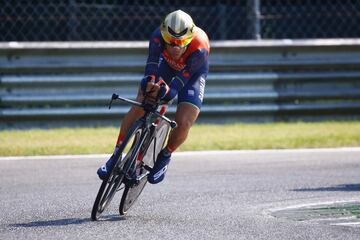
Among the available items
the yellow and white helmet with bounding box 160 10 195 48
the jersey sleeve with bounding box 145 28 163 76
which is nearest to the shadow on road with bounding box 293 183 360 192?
the jersey sleeve with bounding box 145 28 163 76

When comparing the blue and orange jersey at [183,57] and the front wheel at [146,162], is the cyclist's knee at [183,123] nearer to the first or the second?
the front wheel at [146,162]

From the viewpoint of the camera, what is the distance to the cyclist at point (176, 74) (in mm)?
7887

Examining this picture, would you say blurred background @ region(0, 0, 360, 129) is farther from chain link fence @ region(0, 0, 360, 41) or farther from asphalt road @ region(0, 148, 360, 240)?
asphalt road @ region(0, 148, 360, 240)

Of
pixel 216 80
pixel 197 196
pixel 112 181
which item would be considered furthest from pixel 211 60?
pixel 112 181

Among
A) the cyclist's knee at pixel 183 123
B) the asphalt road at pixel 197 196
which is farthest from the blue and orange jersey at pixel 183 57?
the asphalt road at pixel 197 196

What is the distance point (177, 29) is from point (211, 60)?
6.64 metres

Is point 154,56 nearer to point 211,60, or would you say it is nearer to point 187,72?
point 187,72

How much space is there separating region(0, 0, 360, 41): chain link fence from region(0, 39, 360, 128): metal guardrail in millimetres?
275

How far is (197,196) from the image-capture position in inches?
359

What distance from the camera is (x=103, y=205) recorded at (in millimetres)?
7672

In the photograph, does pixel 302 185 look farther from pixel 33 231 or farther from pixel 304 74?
pixel 304 74

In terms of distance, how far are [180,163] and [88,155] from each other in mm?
1172

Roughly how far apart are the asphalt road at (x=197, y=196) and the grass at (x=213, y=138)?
1.66 feet

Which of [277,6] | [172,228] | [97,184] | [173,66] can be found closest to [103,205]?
[172,228]
